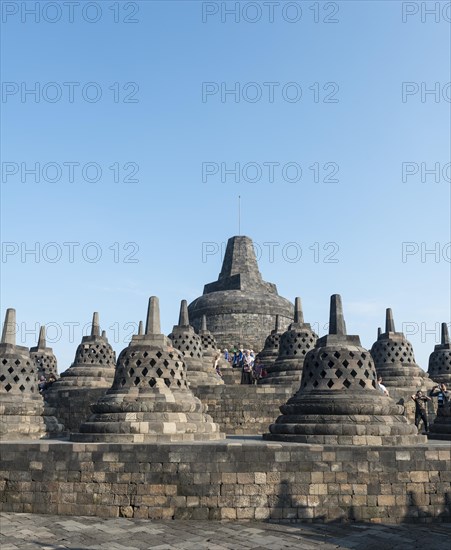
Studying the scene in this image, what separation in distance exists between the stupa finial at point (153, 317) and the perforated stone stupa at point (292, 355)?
7921 millimetres

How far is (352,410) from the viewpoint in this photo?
33.3 feet

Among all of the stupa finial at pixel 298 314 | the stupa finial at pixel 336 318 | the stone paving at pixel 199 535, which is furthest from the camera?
the stupa finial at pixel 298 314

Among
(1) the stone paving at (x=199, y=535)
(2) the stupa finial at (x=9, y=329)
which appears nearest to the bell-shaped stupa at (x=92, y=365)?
(2) the stupa finial at (x=9, y=329)

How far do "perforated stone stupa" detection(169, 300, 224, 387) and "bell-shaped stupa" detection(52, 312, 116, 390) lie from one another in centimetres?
318

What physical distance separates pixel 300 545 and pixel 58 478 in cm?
440

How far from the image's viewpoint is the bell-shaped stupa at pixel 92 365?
813 inches

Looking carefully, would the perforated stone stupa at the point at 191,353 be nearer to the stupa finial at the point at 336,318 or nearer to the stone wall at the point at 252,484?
the stupa finial at the point at 336,318

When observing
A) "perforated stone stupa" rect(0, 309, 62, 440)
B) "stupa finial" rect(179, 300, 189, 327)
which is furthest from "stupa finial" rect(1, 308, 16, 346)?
"stupa finial" rect(179, 300, 189, 327)

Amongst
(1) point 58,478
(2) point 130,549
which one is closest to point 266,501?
(2) point 130,549

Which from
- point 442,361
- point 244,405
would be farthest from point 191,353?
point 442,361

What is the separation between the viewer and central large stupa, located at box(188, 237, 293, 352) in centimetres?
3306

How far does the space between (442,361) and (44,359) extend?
19.0 meters

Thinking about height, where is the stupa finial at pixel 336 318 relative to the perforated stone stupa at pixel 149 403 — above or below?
above

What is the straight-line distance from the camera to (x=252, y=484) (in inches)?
341
